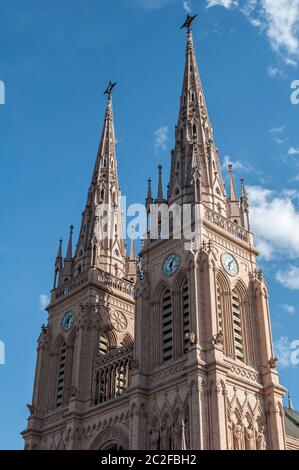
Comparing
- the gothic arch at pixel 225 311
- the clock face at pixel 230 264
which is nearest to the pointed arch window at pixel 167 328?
the gothic arch at pixel 225 311

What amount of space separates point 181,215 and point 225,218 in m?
3.17

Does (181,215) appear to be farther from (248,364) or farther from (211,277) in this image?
(248,364)

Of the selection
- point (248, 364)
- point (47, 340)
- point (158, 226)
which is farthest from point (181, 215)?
point (47, 340)

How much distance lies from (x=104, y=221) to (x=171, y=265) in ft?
46.9

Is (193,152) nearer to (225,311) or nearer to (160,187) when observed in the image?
(160,187)

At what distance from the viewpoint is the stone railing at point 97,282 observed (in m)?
53.5

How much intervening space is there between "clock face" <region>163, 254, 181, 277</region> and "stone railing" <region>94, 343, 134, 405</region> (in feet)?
18.2

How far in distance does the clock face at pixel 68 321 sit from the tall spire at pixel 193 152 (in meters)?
11.6

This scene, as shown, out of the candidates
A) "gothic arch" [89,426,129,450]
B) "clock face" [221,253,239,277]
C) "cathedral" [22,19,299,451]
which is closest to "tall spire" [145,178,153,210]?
"cathedral" [22,19,299,451]

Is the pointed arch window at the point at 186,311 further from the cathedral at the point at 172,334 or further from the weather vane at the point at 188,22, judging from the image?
the weather vane at the point at 188,22

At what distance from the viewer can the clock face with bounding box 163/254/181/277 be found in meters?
46.0

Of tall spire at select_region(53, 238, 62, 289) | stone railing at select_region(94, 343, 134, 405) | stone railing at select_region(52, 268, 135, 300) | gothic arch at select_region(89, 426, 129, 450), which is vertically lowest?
gothic arch at select_region(89, 426, 129, 450)

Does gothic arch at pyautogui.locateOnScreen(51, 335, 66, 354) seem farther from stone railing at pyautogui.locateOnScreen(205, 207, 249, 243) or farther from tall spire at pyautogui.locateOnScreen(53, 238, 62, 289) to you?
stone railing at pyautogui.locateOnScreen(205, 207, 249, 243)
